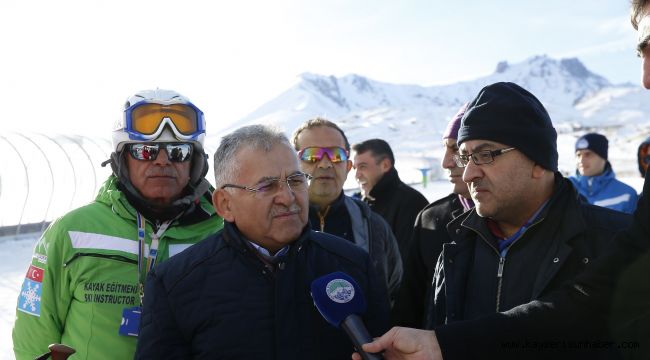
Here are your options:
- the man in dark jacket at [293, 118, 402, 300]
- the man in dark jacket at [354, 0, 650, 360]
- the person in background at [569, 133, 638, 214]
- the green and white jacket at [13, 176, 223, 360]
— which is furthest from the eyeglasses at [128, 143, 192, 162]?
the person in background at [569, 133, 638, 214]

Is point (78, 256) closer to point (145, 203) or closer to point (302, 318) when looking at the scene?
point (145, 203)

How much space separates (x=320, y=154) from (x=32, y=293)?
2188 mm

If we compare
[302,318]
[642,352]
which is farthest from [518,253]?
[302,318]

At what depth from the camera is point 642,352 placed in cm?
182

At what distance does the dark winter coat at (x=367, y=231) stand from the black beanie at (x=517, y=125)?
1649 mm

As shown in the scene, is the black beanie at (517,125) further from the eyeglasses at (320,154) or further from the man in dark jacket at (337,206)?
the eyeglasses at (320,154)

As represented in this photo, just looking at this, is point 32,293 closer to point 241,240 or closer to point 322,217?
point 241,240

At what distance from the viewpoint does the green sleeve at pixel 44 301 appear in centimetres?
264

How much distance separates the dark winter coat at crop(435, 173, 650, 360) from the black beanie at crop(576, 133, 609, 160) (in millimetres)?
5265

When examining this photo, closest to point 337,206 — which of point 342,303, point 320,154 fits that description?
point 320,154

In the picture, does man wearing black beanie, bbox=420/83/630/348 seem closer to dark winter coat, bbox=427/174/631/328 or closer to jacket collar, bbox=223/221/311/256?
dark winter coat, bbox=427/174/631/328

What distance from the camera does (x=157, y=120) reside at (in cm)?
300

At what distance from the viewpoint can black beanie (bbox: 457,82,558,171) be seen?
233 cm

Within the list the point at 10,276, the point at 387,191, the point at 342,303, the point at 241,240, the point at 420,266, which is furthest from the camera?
the point at 10,276
